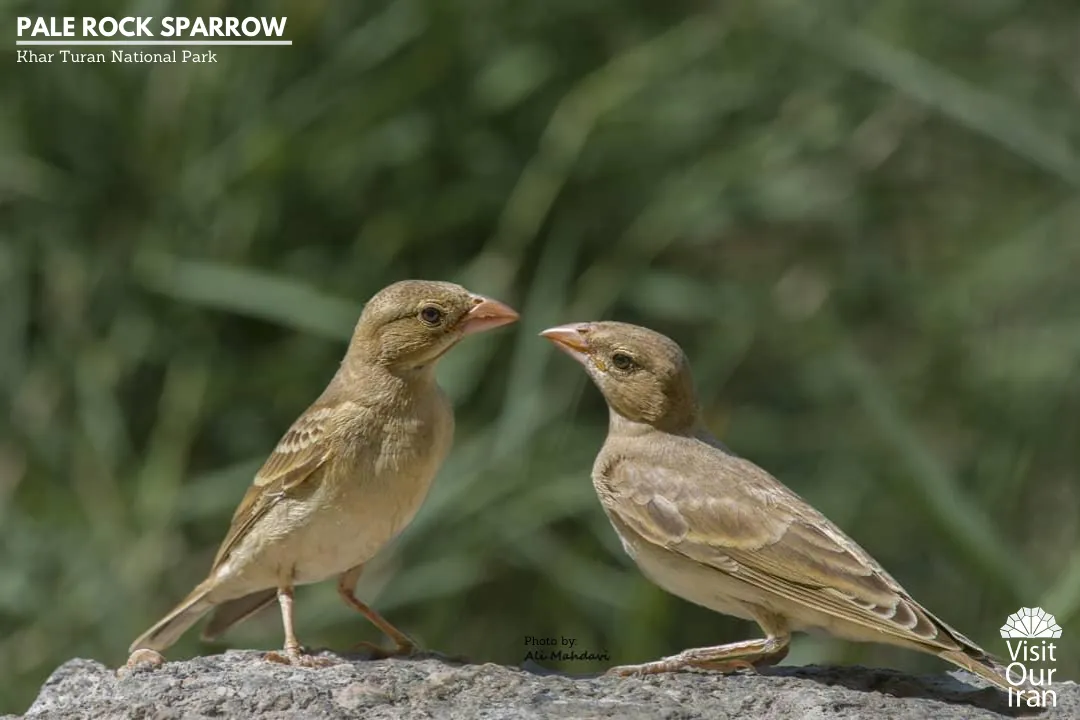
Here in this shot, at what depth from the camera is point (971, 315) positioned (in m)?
7.57

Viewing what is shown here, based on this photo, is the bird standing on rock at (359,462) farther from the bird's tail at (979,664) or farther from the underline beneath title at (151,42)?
the underline beneath title at (151,42)

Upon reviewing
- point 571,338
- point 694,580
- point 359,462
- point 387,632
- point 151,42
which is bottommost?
point 387,632

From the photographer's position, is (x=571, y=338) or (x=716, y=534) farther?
(x=571, y=338)

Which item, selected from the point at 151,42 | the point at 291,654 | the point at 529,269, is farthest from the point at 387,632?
the point at 151,42

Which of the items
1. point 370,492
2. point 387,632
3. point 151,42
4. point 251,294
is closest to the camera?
point 370,492

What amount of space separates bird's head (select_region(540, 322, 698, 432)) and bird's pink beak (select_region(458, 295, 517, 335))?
0.26m

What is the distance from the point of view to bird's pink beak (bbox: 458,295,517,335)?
489 centimetres

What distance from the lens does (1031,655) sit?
17.1ft

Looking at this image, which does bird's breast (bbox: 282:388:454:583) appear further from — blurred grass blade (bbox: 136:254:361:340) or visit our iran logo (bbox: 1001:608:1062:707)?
blurred grass blade (bbox: 136:254:361:340)

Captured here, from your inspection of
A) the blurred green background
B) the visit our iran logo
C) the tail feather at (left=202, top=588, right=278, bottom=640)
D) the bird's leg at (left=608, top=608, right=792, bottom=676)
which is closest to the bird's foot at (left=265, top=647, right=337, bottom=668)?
the tail feather at (left=202, top=588, right=278, bottom=640)

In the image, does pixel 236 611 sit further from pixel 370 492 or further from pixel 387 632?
pixel 370 492

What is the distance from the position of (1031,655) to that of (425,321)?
2.03m

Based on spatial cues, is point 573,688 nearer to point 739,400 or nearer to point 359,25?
point 739,400

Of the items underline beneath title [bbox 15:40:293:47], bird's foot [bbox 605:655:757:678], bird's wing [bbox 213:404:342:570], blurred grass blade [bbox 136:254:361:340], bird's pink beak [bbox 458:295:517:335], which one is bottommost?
bird's foot [bbox 605:655:757:678]
